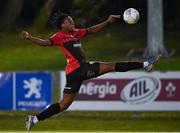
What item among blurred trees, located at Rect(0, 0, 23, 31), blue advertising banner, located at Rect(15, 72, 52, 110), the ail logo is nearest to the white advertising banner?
the ail logo

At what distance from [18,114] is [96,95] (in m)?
2.23

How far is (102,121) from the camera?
51.2 feet

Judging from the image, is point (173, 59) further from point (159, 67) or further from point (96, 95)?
point (96, 95)

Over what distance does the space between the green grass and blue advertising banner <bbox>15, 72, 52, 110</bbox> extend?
493mm

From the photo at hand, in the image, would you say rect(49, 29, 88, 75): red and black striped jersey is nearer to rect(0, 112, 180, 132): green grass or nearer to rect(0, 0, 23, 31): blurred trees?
rect(0, 112, 180, 132): green grass

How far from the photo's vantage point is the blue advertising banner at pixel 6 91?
49.3 ft

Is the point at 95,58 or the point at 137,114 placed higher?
the point at 95,58

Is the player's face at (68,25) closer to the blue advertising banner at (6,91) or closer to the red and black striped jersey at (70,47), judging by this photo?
the red and black striped jersey at (70,47)

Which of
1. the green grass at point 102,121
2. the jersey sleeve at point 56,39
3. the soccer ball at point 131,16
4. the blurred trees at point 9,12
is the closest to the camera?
the soccer ball at point 131,16

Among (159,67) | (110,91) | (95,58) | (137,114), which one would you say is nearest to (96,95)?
(110,91)

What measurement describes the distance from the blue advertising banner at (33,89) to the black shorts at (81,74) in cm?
428

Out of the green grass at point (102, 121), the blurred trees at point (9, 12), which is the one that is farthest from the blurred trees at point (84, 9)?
the green grass at point (102, 121)

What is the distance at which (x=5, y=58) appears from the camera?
25.6 m

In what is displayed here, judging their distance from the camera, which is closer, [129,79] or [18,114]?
[129,79]
